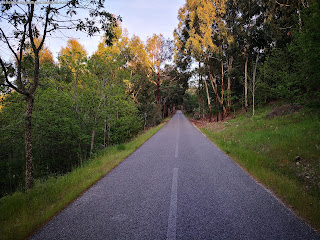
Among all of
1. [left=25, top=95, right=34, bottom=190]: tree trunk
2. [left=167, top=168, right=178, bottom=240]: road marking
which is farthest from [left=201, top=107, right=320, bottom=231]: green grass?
[left=25, top=95, right=34, bottom=190]: tree trunk

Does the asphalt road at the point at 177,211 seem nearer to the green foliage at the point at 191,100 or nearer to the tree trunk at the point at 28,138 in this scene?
the tree trunk at the point at 28,138

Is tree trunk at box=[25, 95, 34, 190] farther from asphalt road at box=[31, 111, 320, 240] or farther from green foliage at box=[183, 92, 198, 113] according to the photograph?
green foliage at box=[183, 92, 198, 113]

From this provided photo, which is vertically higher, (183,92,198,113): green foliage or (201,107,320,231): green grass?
(183,92,198,113): green foliage

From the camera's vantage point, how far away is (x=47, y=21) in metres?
4.07

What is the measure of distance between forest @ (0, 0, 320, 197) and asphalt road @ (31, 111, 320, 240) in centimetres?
261

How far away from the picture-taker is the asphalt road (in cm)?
237

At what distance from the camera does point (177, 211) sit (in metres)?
2.89

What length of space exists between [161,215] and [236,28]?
69.3 feet

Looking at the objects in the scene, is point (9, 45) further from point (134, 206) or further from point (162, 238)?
point (162, 238)

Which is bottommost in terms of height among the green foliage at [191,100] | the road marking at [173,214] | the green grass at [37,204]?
the green grass at [37,204]

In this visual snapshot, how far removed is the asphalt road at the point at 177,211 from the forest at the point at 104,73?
2615mm

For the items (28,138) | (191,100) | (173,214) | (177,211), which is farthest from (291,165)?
(191,100)

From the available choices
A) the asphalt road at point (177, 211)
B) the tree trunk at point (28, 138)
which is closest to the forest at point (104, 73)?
the tree trunk at point (28, 138)

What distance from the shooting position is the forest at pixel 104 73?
4.30 meters
